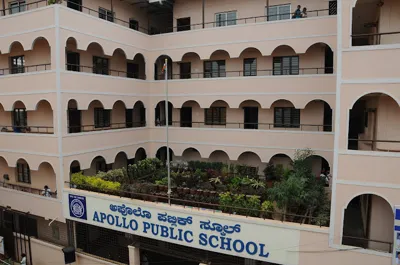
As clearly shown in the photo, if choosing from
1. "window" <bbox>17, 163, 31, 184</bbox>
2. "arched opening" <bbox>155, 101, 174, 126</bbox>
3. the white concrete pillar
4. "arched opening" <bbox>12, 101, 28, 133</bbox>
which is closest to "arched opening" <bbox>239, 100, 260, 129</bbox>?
"arched opening" <bbox>155, 101, 174, 126</bbox>

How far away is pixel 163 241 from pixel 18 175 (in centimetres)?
1155

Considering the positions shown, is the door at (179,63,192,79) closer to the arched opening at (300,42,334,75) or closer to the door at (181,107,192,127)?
A: the door at (181,107,192,127)

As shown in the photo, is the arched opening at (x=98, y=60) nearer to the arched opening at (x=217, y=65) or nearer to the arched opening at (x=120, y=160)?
the arched opening at (x=120, y=160)

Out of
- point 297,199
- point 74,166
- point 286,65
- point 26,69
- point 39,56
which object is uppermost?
point 39,56

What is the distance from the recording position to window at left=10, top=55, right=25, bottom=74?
18.6 meters

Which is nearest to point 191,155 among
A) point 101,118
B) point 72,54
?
point 101,118

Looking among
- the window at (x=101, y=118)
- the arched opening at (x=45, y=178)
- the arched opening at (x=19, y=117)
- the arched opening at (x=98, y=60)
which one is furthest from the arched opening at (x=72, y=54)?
the arched opening at (x=45, y=178)

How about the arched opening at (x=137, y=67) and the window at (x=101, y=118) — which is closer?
the window at (x=101, y=118)

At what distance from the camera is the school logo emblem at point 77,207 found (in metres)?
15.4

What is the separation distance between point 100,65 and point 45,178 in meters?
7.90

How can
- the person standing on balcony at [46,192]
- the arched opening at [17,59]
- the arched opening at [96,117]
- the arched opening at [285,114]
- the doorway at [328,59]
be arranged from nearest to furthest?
the person standing on balcony at [46,192] < the doorway at [328,59] < the arched opening at [17,59] < the arched opening at [285,114] < the arched opening at [96,117]

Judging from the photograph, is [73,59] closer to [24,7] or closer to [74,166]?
[24,7]

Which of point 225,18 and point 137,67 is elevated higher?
point 225,18

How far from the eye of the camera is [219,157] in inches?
816
